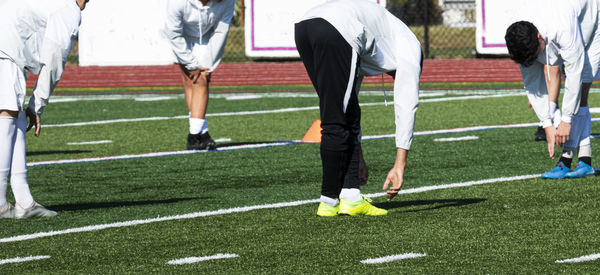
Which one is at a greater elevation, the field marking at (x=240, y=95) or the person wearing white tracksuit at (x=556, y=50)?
the person wearing white tracksuit at (x=556, y=50)

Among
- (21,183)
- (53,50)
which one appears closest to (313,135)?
(21,183)

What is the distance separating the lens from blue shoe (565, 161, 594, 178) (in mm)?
8492

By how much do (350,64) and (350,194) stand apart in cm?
84

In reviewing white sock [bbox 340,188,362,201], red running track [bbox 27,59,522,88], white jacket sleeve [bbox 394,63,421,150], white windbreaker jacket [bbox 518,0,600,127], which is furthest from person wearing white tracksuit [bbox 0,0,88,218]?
red running track [bbox 27,59,522,88]

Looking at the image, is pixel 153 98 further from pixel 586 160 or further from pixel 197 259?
pixel 197 259

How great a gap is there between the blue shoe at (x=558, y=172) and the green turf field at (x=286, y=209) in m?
0.15

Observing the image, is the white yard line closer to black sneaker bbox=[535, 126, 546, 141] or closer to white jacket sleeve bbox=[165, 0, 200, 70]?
white jacket sleeve bbox=[165, 0, 200, 70]

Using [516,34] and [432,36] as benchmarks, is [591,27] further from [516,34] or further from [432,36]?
[432,36]

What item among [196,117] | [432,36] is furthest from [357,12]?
[432,36]

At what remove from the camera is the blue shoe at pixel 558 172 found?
27.8ft

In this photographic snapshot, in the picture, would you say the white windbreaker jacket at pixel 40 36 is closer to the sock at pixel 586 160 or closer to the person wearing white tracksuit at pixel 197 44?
the sock at pixel 586 160

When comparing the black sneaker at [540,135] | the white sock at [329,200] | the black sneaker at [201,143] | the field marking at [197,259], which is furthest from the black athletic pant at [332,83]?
the black sneaker at [201,143]

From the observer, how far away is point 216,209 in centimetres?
754

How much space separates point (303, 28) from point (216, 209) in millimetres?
1458
